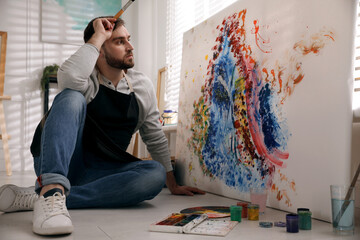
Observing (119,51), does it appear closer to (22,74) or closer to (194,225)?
(194,225)

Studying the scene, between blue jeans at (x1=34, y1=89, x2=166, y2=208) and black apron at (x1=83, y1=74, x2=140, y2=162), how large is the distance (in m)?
0.05

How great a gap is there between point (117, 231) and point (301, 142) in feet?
2.55

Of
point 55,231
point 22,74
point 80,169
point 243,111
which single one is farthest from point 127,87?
point 22,74

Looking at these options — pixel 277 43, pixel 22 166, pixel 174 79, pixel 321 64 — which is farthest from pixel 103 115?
pixel 22 166

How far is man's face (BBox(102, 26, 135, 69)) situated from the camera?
2.00 meters

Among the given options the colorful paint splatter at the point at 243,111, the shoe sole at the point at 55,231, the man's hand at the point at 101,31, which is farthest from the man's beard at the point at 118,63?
the shoe sole at the point at 55,231

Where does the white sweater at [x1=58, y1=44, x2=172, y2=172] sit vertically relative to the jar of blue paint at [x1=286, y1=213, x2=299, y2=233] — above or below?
above

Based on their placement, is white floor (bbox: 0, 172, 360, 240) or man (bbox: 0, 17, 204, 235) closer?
white floor (bbox: 0, 172, 360, 240)

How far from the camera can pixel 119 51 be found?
2.02 m

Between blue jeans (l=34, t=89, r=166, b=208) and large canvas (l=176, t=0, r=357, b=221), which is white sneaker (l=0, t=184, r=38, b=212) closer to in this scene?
blue jeans (l=34, t=89, r=166, b=208)

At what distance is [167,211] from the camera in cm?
171

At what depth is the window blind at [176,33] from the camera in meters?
3.77

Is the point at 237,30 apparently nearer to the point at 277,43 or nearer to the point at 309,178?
the point at 277,43

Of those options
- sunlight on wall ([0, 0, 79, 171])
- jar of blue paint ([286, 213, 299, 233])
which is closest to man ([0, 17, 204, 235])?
jar of blue paint ([286, 213, 299, 233])
